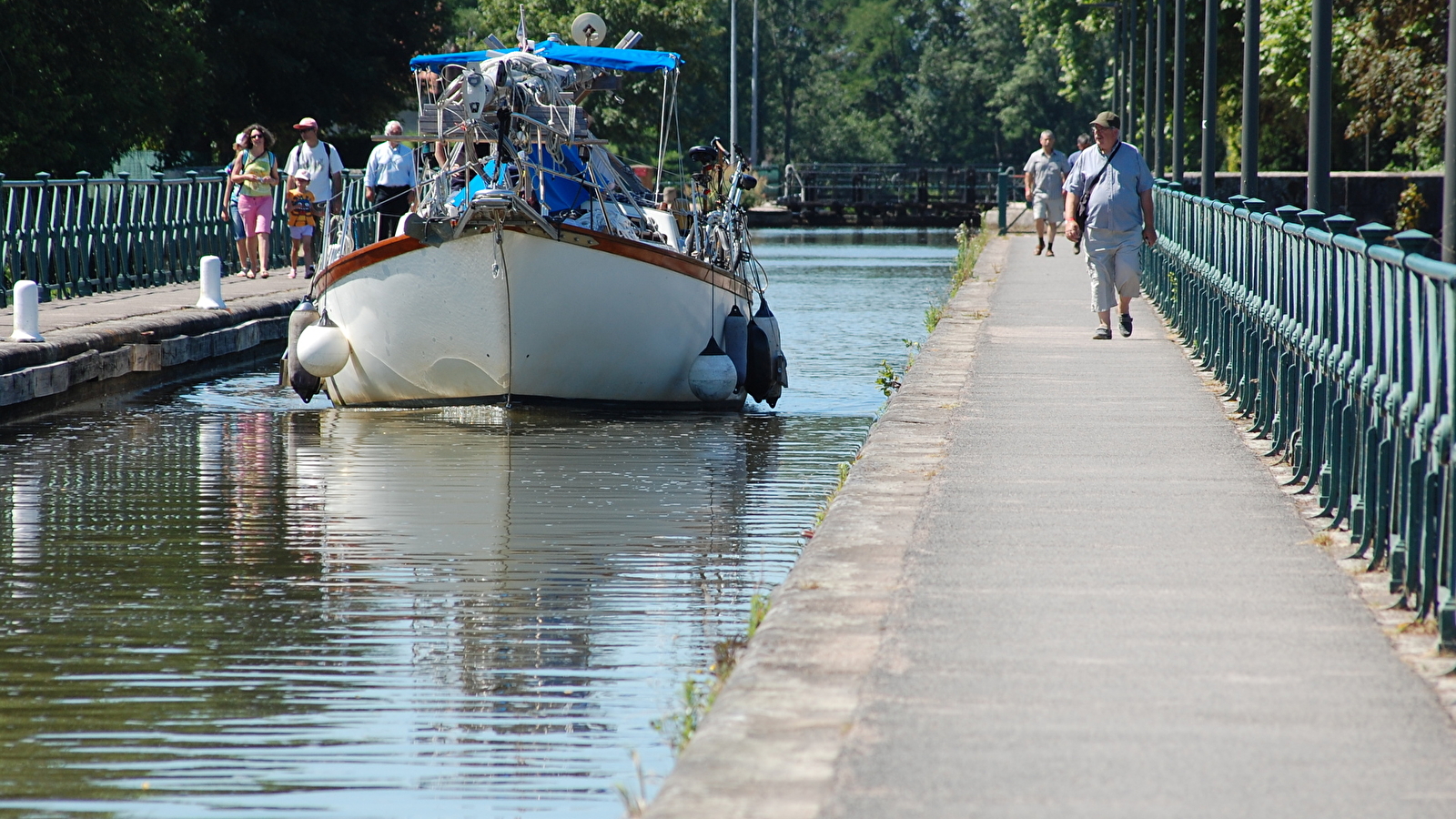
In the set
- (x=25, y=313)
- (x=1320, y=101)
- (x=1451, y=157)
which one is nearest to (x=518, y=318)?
(x=25, y=313)

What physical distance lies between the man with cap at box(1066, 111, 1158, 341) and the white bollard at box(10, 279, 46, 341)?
830 cm

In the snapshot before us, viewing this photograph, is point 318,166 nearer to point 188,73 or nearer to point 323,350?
point 323,350

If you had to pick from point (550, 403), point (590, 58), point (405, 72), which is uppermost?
point (405, 72)

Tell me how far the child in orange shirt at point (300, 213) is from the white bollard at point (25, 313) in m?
7.48

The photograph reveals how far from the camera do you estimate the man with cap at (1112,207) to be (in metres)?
16.2

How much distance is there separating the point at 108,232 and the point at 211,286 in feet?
8.19

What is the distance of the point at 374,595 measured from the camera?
897cm

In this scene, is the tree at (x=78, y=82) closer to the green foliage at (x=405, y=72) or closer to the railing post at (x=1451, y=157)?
the green foliage at (x=405, y=72)

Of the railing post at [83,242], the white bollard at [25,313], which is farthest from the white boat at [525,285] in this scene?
the railing post at [83,242]

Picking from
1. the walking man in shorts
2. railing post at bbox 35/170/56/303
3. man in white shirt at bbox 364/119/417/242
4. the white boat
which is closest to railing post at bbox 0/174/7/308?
railing post at bbox 35/170/56/303

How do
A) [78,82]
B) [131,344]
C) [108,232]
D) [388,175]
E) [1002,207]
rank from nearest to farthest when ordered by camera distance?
[131,344], [388,175], [108,232], [78,82], [1002,207]

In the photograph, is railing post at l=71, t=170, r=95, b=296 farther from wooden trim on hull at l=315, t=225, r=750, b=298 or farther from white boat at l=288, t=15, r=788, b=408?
wooden trim on hull at l=315, t=225, r=750, b=298

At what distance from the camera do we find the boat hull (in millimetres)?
16078

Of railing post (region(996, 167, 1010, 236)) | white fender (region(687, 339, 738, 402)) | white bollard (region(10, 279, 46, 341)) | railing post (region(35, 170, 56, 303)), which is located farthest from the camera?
railing post (region(996, 167, 1010, 236))
